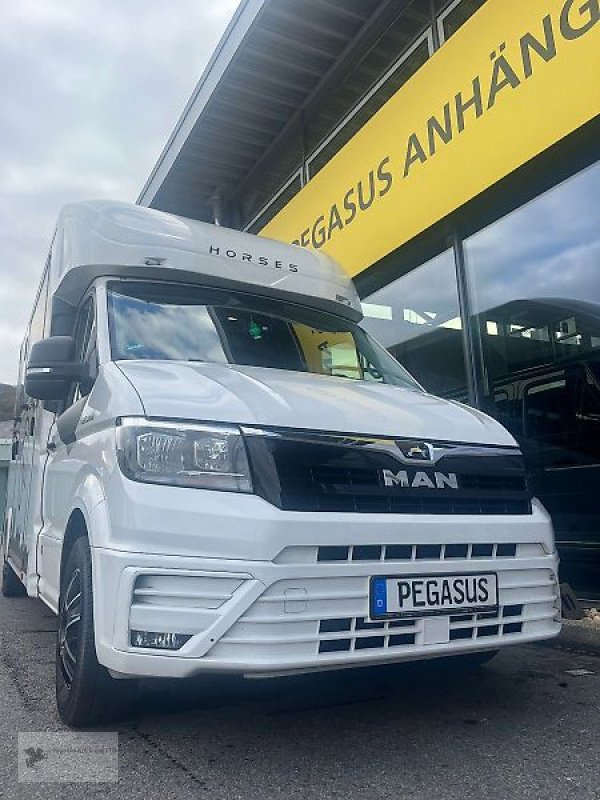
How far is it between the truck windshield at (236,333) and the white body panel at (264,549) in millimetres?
244

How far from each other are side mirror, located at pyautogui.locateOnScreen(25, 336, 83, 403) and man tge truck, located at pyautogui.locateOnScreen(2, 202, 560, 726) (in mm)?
11

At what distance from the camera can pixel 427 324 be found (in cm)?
659

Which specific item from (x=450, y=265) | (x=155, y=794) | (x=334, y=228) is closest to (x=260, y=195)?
(x=334, y=228)

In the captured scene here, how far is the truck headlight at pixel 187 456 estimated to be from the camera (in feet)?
7.99

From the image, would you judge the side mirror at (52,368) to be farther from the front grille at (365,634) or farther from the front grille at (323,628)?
the front grille at (365,634)

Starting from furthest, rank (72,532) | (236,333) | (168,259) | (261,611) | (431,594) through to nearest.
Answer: (168,259), (236,333), (72,532), (431,594), (261,611)

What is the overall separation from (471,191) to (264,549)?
401 centimetres

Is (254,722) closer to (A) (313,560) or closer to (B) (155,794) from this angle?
(B) (155,794)

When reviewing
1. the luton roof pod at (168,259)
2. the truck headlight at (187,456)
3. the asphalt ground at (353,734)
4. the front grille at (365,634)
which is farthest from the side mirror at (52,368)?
the front grille at (365,634)

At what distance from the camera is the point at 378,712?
2.92 m

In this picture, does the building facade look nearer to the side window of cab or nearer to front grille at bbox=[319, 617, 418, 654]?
front grille at bbox=[319, 617, 418, 654]

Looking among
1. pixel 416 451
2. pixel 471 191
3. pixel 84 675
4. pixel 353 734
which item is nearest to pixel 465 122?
pixel 471 191

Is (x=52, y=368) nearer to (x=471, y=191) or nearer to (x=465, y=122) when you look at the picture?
(x=471, y=191)

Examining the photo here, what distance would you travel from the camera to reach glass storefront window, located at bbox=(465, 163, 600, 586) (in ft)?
16.6
